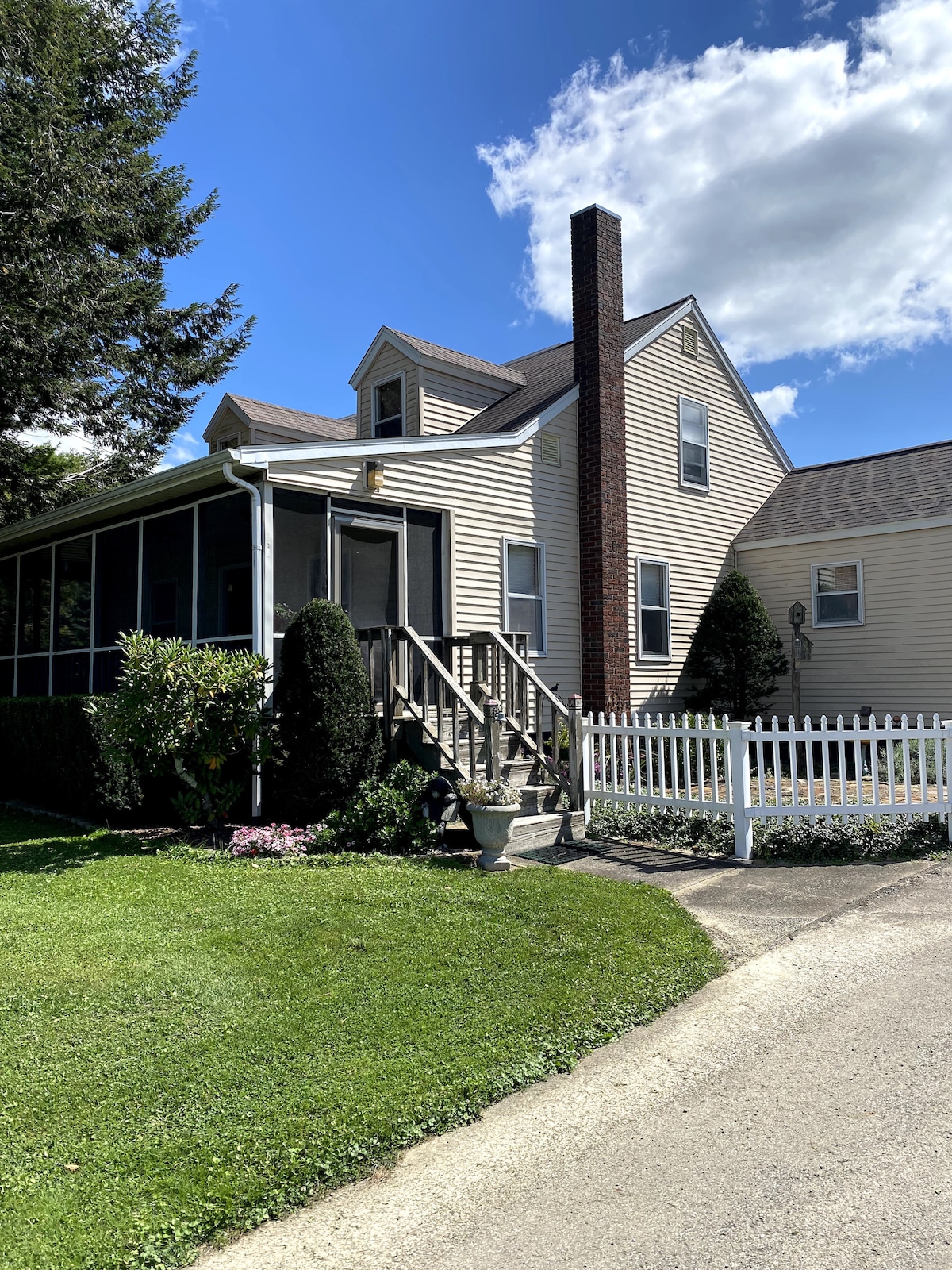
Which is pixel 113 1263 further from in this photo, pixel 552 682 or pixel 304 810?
pixel 552 682

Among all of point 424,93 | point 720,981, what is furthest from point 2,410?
point 720,981

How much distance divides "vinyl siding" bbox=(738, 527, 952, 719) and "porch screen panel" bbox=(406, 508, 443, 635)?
25.1 ft

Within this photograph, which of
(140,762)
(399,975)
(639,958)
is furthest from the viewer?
(140,762)

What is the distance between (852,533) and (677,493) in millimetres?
3096

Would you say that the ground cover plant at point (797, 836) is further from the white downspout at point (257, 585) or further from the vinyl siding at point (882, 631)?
the vinyl siding at point (882, 631)

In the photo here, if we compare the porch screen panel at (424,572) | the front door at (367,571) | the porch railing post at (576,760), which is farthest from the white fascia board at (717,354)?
the porch railing post at (576,760)

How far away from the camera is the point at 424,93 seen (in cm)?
1247

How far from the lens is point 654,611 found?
14.3 meters

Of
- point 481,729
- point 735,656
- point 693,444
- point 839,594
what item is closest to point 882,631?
point 839,594

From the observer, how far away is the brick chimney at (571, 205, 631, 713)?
508 inches

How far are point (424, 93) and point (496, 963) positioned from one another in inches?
492

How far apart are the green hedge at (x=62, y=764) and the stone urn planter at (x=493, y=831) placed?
161 inches

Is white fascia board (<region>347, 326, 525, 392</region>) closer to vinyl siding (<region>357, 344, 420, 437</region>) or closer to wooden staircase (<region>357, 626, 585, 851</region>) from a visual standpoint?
vinyl siding (<region>357, 344, 420, 437</region>)

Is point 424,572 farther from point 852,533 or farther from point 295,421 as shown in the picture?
point 852,533
